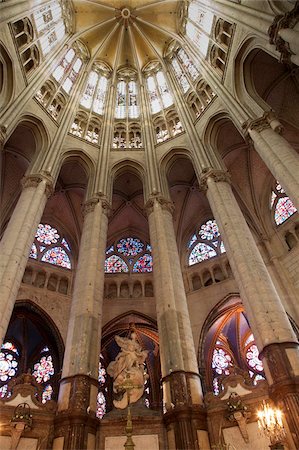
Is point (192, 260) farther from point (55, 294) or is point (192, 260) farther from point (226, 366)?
point (55, 294)

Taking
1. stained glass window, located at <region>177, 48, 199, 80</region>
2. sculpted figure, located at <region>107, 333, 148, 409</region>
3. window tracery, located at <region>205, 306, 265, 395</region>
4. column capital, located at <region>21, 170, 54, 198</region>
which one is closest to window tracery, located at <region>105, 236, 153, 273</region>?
window tracery, located at <region>205, 306, 265, 395</region>

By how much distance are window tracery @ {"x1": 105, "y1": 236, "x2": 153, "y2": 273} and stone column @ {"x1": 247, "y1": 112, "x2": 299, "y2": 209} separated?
10.6 meters

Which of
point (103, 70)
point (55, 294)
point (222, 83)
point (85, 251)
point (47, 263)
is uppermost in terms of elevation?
point (103, 70)

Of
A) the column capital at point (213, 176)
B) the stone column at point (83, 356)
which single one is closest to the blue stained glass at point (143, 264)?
the stone column at point (83, 356)

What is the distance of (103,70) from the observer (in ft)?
78.1

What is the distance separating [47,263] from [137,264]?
5302mm

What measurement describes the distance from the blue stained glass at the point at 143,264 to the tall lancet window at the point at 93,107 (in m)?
7.50

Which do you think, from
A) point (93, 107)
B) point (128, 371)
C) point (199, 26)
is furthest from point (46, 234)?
point (199, 26)

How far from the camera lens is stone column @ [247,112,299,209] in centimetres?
1083

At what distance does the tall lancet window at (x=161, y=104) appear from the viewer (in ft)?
64.7

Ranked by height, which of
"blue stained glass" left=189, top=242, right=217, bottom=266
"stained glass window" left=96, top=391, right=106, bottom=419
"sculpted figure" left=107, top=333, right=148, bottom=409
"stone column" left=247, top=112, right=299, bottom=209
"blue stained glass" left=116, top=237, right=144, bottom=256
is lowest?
"sculpted figure" left=107, top=333, right=148, bottom=409

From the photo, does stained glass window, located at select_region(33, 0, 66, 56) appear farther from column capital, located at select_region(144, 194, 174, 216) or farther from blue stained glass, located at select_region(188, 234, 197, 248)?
blue stained glass, located at select_region(188, 234, 197, 248)

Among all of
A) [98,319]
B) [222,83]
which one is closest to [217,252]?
[222,83]

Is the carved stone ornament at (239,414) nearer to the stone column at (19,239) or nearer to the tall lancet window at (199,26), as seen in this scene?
the stone column at (19,239)
